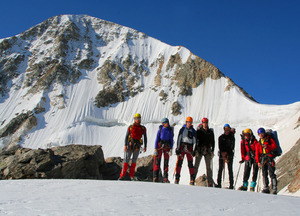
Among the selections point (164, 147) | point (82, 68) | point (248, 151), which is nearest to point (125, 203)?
point (164, 147)

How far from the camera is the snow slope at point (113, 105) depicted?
46.7 metres

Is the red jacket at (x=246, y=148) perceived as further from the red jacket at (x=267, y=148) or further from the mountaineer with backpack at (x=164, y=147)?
the mountaineer with backpack at (x=164, y=147)

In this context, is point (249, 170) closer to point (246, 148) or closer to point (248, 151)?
point (248, 151)

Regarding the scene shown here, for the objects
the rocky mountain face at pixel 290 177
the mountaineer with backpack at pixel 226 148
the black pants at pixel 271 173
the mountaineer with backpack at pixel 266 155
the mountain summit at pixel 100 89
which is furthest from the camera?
the mountain summit at pixel 100 89

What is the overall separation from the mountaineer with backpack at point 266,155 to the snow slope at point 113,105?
89.8 ft

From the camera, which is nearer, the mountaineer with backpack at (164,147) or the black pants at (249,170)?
the black pants at (249,170)

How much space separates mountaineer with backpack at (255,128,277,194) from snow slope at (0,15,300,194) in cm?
2737

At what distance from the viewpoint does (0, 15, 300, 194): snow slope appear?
46.7 meters

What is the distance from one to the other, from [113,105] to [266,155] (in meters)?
51.1

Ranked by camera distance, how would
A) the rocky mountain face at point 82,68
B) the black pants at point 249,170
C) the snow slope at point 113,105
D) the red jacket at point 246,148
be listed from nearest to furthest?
1. the black pants at point 249,170
2. the red jacket at point 246,148
3. the snow slope at point 113,105
4. the rocky mountain face at point 82,68

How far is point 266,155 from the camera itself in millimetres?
8148

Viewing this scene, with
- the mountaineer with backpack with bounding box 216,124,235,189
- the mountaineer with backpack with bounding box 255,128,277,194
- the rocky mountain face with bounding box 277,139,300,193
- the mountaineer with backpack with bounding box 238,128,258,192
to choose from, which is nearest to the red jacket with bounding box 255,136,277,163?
the mountaineer with backpack with bounding box 255,128,277,194

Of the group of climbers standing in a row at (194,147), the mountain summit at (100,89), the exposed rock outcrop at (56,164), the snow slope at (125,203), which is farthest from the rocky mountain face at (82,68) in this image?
the snow slope at (125,203)

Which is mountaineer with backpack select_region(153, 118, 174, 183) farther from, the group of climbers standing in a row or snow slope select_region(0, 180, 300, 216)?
snow slope select_region(0, 180, 300, 216)
